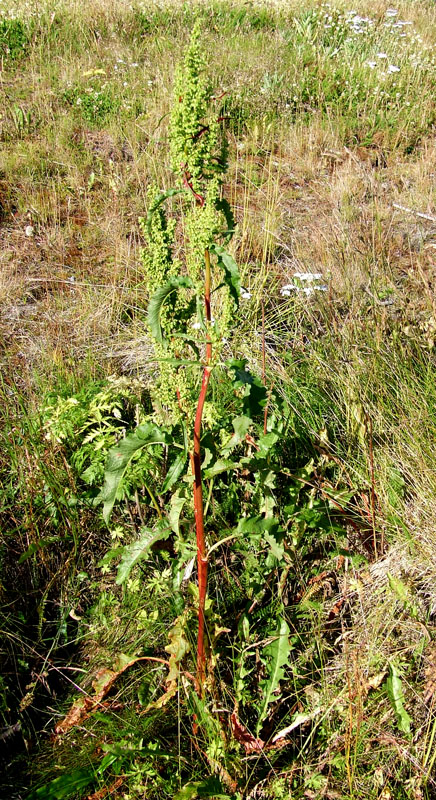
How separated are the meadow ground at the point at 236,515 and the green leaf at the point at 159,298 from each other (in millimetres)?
571

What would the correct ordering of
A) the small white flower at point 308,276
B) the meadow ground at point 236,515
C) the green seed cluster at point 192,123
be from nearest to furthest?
the green seed cluster at point 192,123
the meadow ground at point 236,515
the small white flower at point 308,276

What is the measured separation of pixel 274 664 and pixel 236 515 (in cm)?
58

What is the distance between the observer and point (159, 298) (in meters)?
1.47

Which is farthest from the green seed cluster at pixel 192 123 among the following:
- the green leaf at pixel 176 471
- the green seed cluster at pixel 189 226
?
the green leaf at pixel 176 471

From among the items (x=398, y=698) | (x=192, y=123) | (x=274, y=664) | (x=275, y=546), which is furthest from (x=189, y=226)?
(x=398, y=698)

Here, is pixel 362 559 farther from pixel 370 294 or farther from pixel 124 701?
pixel 370 294

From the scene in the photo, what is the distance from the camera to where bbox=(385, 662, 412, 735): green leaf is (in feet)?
5.74

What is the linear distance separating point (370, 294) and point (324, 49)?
4832 mm

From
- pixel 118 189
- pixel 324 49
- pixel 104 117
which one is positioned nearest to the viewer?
pixel 118 189

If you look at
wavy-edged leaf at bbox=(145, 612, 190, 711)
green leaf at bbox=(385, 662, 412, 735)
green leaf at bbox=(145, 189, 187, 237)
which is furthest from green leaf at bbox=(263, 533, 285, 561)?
green leaf at bbox=(145, 189, 187, 237)

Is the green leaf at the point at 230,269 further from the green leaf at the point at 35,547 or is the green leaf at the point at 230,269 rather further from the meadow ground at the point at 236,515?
the green leaf at the point at 35,547

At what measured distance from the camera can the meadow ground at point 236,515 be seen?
182 centimetres

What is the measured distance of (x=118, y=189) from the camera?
436 centimetres

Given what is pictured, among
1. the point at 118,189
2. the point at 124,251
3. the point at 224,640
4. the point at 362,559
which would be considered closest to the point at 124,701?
the point at 224,640
